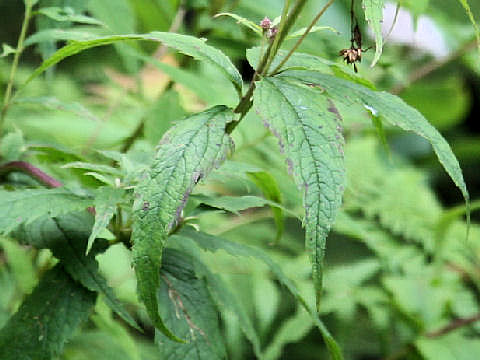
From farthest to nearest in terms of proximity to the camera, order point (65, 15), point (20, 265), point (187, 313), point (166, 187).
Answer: point (20, 265)
point (65, 15)
point (187, 313)
point (166, 187)

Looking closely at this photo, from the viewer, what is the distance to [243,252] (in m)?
0.49

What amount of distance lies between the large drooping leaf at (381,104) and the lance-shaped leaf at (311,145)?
1cm

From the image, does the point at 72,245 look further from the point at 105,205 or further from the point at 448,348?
the point at 448,348

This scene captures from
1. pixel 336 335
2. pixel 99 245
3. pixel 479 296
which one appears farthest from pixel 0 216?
pixel 479 296

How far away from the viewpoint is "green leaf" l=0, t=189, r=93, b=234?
16.6 inches

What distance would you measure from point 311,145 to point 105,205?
0.47 ft

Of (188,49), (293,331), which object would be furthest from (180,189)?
(293,331)

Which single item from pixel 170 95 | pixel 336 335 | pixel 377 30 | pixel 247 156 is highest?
pixel 377 30

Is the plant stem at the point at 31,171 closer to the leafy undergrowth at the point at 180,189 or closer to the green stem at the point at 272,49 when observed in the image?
the leafy undergrowth at the point at 180,189

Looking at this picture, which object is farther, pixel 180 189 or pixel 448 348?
pixel 448 348

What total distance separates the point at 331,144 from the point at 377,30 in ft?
0.24

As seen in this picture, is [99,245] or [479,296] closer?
[99,245]

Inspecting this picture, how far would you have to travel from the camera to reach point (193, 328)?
458 mm

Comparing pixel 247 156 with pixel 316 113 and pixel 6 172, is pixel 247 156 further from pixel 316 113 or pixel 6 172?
pixel 316 113
